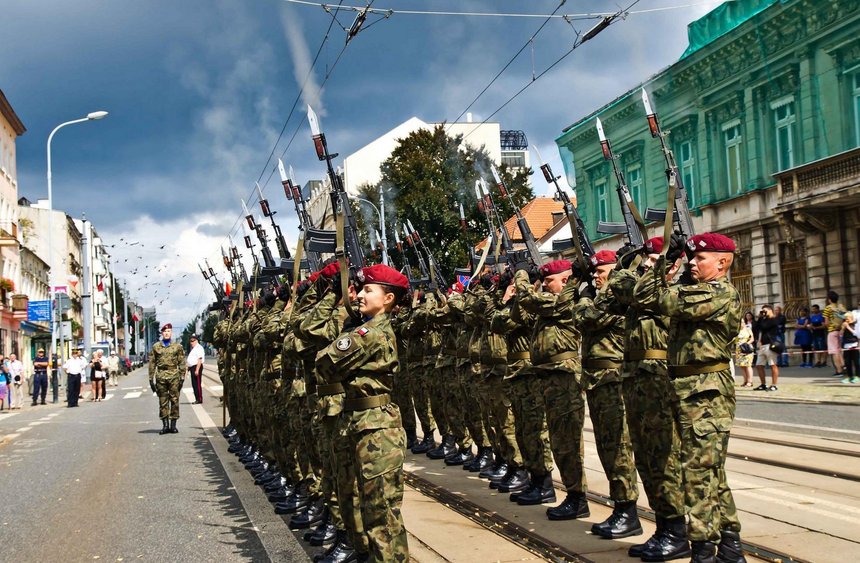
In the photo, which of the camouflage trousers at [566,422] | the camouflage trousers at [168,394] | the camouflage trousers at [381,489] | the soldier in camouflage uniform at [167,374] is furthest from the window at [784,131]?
the camouflage trousers at [381,489]

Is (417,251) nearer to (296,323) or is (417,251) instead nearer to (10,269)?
(296,323)

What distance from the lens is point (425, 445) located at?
36.7ft

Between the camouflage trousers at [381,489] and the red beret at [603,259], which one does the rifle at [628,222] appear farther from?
the camouflage trousers at [381,489]

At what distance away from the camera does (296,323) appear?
6133mm

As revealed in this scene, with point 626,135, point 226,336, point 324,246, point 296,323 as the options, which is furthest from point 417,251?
point 626,135

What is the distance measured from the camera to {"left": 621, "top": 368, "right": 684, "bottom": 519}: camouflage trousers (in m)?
5.71

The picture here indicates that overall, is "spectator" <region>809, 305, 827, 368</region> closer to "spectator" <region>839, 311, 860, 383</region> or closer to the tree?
"spectator" <region>839, 311, 860, 383</region>

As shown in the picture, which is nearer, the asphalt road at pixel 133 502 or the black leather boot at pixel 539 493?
the asphalt road at pixel 133 502

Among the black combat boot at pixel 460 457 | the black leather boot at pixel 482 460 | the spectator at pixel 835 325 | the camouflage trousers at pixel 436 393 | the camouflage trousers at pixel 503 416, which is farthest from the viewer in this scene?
the spectator at pixel 835 325

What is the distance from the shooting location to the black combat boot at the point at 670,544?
5629 mm

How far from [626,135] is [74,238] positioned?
6806 cm

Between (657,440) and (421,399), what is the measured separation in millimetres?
5582

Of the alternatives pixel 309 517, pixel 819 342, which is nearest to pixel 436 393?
pixel 309 517

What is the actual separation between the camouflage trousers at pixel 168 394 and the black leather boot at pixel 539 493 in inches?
354
